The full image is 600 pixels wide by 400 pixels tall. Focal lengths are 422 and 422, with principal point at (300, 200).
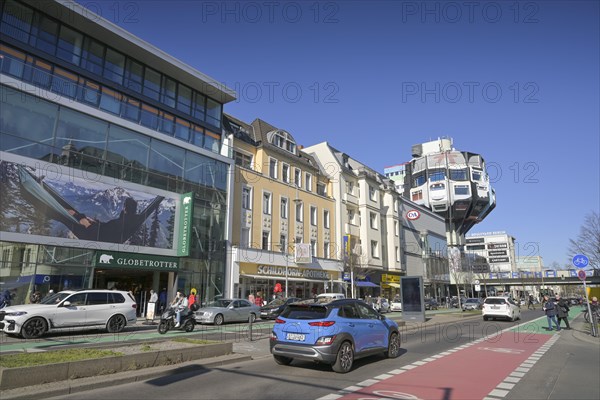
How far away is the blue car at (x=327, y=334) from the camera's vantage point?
9.24m

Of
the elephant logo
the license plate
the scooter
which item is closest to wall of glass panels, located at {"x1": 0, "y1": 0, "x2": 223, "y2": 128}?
the elephant logo

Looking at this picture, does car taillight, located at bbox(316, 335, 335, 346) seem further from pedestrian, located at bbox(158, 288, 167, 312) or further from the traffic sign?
pedestrian, located at bbox(158, 288, 167, 312)

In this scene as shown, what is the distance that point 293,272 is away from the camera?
126 feet

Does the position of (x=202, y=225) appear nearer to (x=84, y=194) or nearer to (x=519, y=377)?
(x=84, y=194)

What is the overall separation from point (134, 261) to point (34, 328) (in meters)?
11.1

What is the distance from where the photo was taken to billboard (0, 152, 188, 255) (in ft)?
67.4

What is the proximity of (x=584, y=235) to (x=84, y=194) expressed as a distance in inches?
1335

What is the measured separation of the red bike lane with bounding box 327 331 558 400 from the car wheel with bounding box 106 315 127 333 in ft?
38.8

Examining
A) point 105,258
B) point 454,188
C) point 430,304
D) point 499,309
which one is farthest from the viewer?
point 454,188

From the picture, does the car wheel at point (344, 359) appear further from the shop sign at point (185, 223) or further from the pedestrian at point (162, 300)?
the pedestrian at point (162, 300)

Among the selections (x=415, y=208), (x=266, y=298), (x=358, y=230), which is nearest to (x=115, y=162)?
(x=266, y=298)

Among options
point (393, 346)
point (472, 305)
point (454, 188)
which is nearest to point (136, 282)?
point (393, 346)

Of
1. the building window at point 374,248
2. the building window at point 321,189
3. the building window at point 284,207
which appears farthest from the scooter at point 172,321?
the building window at point 374,248

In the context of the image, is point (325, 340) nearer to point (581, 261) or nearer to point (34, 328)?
point (34, 328)
